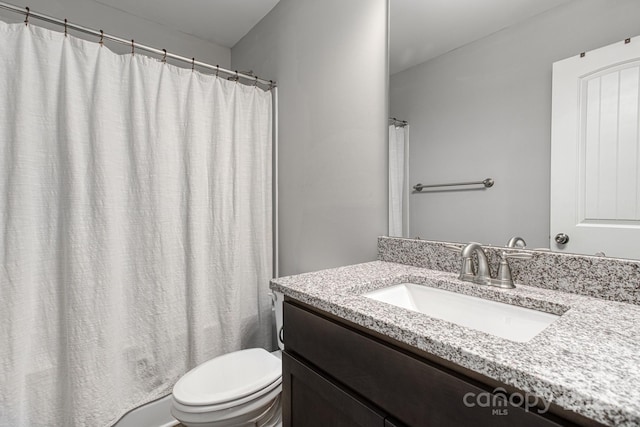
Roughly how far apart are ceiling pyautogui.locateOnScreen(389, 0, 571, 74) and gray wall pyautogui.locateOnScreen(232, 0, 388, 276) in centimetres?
7

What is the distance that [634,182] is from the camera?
2.40ft

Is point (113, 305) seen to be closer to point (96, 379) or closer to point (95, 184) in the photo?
point (96, 379)

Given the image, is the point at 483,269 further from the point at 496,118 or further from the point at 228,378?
the point at 228,378

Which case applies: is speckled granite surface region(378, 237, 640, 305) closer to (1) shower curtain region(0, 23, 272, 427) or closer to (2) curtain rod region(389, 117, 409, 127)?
(2) curtain rod region(389, 117, 409, 127)

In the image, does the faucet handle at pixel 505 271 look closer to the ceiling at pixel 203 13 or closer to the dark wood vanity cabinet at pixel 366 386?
the dark wood vanity cabinet at pixel 366 386

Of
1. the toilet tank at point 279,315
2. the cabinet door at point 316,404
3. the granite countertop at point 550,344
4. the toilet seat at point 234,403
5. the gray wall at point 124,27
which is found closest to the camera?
the granite countertop at point 550,344

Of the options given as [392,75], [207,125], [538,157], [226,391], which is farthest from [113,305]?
[538,157]

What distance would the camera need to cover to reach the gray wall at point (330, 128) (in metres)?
1.36

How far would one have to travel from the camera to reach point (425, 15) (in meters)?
1.21

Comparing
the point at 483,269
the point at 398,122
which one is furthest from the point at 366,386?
the point at 398,122

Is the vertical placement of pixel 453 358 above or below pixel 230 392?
above

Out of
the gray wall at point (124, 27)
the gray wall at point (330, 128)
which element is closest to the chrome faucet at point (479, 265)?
the gray wall at point (330, 128)

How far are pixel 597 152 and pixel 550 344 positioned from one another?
0.58 meters

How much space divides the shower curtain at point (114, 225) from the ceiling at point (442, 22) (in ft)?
3.14
